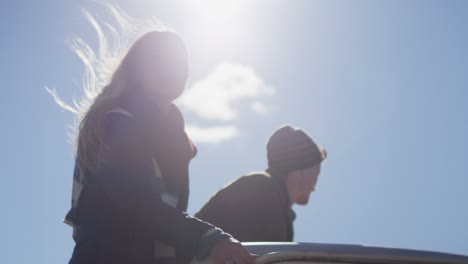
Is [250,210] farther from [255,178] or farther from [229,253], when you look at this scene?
[229,253]

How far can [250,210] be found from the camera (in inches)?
161

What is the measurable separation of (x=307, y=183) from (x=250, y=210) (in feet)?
3.90

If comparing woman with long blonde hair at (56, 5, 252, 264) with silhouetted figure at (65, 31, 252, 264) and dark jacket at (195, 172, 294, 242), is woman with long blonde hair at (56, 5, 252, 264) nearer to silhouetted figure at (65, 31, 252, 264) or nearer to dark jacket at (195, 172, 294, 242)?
silhouetted figure at (65, 31, 252, 264)

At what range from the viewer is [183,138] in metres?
2.81

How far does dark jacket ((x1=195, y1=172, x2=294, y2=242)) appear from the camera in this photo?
13.4 ft

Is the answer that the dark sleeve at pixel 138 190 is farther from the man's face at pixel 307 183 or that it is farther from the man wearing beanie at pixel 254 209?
the man's face at pixel 307 183

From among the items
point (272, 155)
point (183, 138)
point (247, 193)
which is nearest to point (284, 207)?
point (247, 193)

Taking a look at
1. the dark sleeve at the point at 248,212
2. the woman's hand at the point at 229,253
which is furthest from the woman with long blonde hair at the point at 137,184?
the dark sleeve at the point at 248,212

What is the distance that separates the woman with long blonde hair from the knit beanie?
2.20 metres

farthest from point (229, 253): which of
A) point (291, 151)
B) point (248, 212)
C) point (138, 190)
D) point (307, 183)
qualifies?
point (307, 183)

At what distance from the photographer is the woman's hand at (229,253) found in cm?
204

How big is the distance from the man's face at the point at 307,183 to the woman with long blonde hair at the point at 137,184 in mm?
2386

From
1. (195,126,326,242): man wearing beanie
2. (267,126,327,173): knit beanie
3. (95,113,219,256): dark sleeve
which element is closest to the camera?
(95,113,219,256): dark sleeve

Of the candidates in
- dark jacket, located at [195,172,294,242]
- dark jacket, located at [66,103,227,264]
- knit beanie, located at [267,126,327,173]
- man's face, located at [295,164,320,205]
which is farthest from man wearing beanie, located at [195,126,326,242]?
dark jacket, located at [66,103,227,264]
